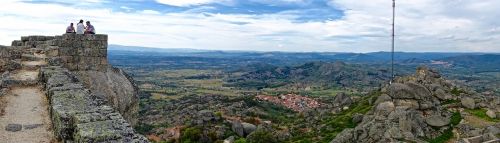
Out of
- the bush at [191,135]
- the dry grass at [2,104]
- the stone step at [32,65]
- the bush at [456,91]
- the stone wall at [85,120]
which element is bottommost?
the bush at [191,135]

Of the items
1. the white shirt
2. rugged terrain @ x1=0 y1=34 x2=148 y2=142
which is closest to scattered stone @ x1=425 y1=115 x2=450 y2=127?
rugged terrain @ x1=0 y1=34 x2=148 y2=142

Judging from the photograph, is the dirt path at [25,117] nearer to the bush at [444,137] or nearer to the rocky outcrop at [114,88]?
the rocky outcrop at [114,88]

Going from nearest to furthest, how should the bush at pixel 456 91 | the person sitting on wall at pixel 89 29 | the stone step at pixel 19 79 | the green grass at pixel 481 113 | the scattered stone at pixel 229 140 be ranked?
the stone step at pixel 19 79
the person sitting on wall at pixel 89 29
the green grass at pixel 481 113
the bush at pixel 456 91
the scattered stone at pixel 229 140

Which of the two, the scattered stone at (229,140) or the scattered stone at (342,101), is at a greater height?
the scattered stone at (342,101)

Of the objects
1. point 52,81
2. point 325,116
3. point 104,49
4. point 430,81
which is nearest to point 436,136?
point 430,81

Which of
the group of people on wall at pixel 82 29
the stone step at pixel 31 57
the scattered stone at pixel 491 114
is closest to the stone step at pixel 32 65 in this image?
the stone step at pixel 31 57

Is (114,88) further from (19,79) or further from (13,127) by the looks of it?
(13,127)

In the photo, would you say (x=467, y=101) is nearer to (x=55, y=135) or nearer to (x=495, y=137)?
(x=495, y=137)
